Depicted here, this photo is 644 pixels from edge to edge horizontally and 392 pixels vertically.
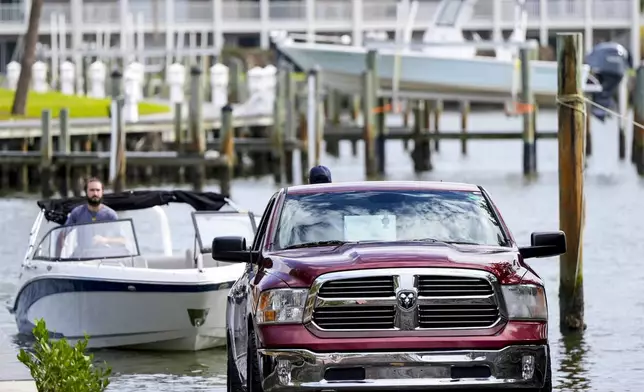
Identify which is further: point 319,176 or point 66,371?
point 319,176

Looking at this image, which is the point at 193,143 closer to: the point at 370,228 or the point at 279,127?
the point at 279,127

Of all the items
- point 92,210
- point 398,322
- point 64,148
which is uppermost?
point 398,322

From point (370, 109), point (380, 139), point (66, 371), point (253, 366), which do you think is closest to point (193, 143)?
point (370, 109)

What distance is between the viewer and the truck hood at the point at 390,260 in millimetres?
10875

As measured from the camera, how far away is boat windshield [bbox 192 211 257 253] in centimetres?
1841

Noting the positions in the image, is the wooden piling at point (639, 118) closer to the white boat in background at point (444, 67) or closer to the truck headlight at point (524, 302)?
the white boat in background at point (444, 67)

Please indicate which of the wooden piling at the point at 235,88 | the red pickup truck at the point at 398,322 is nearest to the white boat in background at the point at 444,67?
the wooden piling at the point at 235,88

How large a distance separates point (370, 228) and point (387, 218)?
0.45ft

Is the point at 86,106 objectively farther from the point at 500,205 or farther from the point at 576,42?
the point at 576,42

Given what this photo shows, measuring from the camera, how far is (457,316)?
10.9 metres

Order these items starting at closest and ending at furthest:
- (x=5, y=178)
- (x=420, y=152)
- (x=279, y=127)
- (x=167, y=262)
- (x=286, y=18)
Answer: (x=167, y=262), (x=5, y=178), (x=279, y=127), (x=420, y=152), (x=286, y=18)

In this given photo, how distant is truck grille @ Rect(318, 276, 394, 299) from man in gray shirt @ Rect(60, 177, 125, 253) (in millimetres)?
7507

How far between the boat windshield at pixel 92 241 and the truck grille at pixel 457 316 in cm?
780

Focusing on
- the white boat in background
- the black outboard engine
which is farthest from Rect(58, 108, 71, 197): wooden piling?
the black outboard engine
